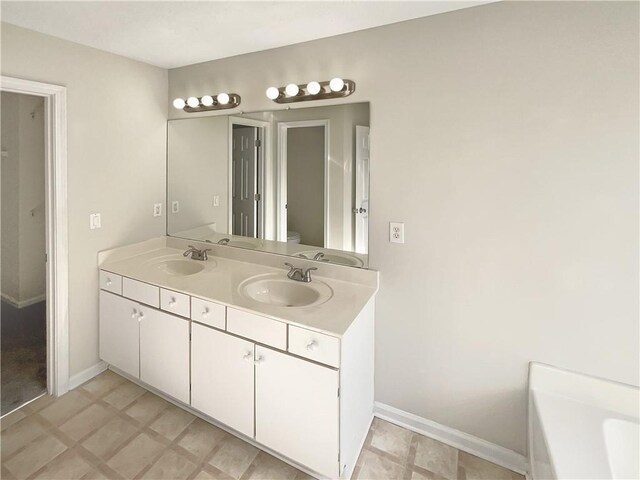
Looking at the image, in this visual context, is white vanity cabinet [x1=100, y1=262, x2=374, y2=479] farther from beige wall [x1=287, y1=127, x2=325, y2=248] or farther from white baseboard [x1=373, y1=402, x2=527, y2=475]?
beige wall [x1=287, y1=127, x2=325, y2=248]

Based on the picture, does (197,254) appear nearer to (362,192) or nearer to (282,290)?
(282,290)

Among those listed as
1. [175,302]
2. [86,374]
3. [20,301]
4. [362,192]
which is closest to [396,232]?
[362,192]

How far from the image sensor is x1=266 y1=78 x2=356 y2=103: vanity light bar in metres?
1.78

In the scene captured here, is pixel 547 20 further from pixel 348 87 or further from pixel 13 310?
pixel 13 310

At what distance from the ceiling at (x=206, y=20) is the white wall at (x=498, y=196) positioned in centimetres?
11

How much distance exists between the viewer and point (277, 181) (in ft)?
7.02

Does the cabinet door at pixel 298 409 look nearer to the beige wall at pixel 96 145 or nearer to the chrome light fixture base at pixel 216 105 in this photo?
the beige wall at pixel 96 145

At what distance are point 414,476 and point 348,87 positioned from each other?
1.99m

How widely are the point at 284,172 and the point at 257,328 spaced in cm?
101

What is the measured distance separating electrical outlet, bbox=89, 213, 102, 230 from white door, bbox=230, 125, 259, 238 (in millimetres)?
870

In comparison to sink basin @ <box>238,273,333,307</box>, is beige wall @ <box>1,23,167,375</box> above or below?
above

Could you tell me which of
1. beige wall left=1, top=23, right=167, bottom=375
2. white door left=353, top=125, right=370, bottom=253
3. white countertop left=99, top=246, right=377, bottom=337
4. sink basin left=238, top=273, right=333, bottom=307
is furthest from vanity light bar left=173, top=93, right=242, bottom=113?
sink basin left=238, top=273, right=333, bottom=307

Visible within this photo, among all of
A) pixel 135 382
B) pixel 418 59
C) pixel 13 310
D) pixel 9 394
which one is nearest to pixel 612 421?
pixel 418 59

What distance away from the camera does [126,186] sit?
2.35 meters
